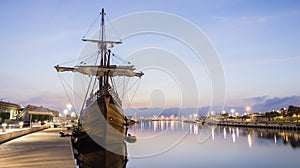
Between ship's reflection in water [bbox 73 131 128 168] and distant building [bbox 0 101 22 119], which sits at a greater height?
distant building [bbox 0 101 22 119]

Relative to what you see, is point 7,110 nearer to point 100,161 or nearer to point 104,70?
point 104,70

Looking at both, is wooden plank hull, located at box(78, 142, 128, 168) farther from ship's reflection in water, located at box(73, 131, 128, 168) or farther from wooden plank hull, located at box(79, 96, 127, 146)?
wooden plank hull, located at box(79, 96, 127, 146)

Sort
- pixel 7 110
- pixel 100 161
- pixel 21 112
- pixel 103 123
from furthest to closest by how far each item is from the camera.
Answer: pixel 7 110, pixel 21 112, pixel 103 123, pixel 100 161

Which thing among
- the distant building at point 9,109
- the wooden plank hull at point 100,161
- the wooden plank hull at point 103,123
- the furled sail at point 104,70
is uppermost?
the furled sail at point 104,70

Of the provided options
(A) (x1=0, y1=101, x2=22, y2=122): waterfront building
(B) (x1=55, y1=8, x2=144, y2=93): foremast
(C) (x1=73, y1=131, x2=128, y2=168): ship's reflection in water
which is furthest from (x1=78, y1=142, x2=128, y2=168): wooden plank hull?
(A) (x1=0, y1=101, x2=22, y2=122): waterfront building

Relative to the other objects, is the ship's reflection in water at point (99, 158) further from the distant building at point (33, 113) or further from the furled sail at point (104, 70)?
the distant building at point (33, 113)

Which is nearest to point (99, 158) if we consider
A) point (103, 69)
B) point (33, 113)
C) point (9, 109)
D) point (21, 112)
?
point (103, 69)

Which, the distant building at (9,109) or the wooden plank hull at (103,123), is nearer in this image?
the wooden plank hull at (103,123)

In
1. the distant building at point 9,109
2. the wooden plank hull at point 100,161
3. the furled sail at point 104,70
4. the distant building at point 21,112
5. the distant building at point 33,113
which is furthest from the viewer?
the distant building at point 9,109

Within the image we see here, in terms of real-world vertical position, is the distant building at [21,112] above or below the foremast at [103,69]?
below

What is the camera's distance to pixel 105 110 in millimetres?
24469

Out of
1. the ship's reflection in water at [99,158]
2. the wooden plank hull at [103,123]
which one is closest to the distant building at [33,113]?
the wooden plank hull at [103,123]

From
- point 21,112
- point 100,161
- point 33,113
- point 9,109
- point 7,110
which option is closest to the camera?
point 100,161

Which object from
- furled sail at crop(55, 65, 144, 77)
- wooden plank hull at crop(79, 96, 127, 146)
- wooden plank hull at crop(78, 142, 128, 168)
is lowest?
wooden plank hull at crop(78, 142, 128, 168)
